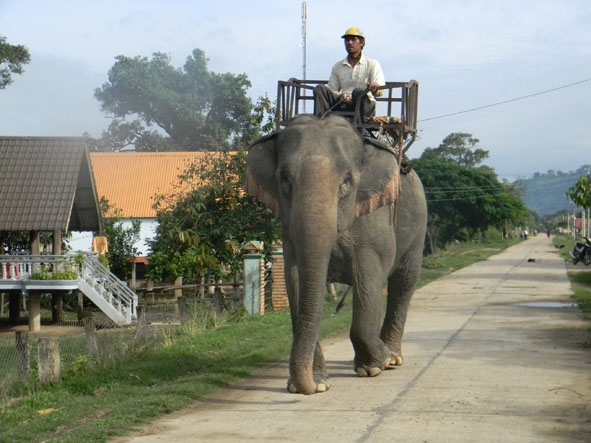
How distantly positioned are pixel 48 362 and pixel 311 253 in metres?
5.09

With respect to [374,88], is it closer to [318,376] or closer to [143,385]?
[318,376]

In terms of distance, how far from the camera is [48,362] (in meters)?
12.8

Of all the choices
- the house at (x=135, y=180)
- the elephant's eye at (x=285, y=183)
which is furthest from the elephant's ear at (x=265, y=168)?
the house at (x=135, y=180)

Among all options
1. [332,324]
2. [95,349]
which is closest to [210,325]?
[332,324]

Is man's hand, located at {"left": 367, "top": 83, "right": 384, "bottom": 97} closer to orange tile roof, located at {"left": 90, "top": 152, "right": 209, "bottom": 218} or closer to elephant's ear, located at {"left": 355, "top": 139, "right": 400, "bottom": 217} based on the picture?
elephant's ear, located at {"left": 355, "top": 139, "right": 400, "bottom": 217}

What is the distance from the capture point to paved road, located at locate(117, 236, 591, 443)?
26.6 ft

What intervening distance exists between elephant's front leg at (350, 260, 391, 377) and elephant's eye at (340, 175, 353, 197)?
1.02 meters

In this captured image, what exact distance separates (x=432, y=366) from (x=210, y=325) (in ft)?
27.4

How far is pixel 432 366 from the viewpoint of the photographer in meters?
11.8

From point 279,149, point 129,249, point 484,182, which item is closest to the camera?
point 279,149

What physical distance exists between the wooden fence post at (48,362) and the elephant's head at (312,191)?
3.83 metres

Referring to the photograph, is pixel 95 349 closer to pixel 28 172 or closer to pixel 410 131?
pixel 410 131

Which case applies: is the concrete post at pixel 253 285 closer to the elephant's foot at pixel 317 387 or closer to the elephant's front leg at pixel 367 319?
→ the elephant's front leg at pixel 367 319

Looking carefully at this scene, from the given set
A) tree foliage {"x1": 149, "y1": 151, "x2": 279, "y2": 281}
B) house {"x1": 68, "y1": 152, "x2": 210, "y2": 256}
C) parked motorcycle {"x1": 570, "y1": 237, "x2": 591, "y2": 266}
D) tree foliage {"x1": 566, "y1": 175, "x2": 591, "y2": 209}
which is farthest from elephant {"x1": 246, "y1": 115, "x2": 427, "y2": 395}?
parked motorcycle {"x1": 570, "y1": 237, "x2": 591, "y2": 266}
